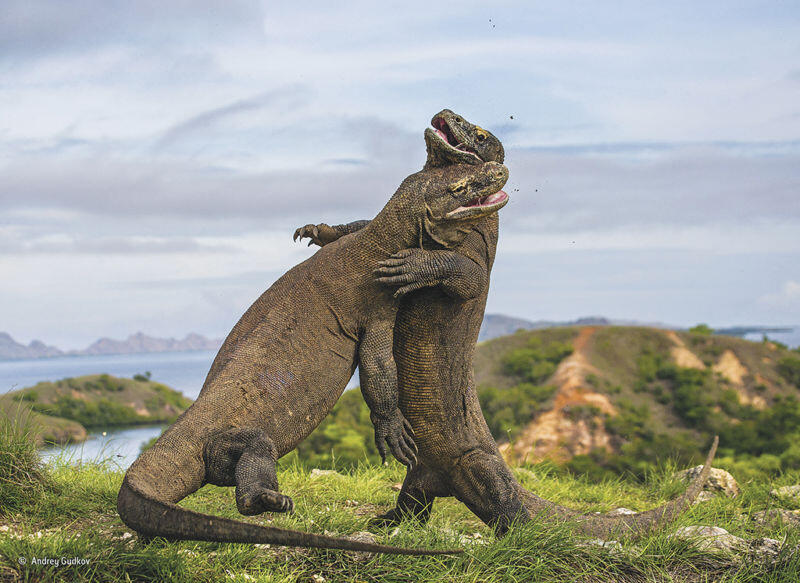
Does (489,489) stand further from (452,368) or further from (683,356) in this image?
(683,356)

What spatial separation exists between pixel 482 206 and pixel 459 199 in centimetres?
18

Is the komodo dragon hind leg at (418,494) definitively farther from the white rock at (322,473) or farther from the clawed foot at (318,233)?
the white rock at (322,473)

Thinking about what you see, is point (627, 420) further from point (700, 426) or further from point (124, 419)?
point (124, 419)

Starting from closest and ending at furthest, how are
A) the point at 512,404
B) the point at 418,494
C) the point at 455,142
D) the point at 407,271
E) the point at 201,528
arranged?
the point at 201,528 → the point at 407,271 → the point at 455,142 → the point at 418,494 → the point at 512,404

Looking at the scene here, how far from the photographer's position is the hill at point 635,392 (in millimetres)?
17047

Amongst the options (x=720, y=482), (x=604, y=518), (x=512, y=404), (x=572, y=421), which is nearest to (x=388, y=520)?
(x=604, y=518)

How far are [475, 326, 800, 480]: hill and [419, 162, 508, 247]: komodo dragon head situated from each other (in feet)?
32.7

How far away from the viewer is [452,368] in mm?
6270

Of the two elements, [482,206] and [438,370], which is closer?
[482,206]

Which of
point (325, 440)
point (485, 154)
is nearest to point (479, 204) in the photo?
point (485, 154)

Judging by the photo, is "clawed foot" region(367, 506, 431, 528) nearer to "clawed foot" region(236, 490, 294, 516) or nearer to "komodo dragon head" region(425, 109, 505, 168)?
"clawed foot" region(236, 490, 294, 516)

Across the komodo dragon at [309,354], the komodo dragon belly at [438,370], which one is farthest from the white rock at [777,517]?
the komodo dragon at [309,354]

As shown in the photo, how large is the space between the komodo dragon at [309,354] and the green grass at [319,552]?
0.64 meters

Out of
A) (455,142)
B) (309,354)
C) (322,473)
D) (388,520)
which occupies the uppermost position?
(455,142)
